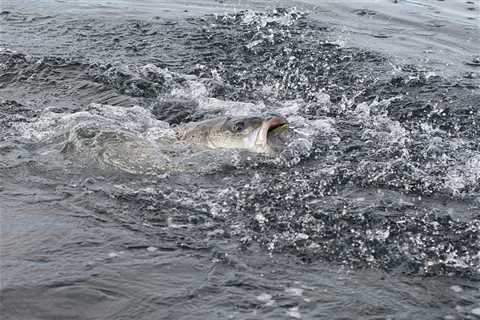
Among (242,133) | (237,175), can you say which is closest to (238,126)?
(242,133)

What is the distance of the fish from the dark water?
0.14 metres

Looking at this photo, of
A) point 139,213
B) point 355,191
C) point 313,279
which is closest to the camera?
point 313,279

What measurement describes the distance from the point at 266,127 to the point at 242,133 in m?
0.25

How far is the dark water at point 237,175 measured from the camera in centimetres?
420

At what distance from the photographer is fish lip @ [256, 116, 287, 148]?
6074mm

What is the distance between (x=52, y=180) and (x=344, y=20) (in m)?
→ 7.83

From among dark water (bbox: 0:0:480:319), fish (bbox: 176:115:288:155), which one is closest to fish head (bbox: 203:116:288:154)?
fish (bbox: 176:115:288:155)

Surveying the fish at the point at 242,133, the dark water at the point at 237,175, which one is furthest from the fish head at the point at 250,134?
the dark water at the point at 237,175

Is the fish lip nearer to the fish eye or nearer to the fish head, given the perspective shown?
the fish head

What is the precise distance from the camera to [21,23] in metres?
11.0

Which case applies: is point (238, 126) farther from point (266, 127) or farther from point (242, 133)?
point (266, 127)

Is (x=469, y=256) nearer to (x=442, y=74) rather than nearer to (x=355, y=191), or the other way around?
(x=355, y=191)

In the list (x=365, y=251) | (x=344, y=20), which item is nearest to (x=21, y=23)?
(x=344, y=20)

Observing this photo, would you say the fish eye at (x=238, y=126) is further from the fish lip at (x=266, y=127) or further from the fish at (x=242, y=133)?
the fish lip at (x=266, y=127)
